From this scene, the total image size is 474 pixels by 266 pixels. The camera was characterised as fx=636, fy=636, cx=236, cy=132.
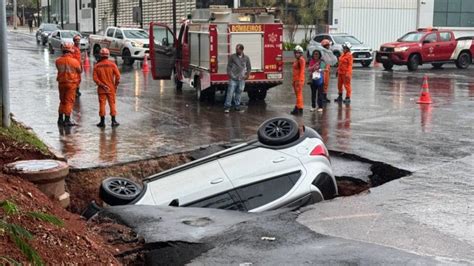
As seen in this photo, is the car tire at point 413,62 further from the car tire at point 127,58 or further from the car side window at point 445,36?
the car tire at point 127,58

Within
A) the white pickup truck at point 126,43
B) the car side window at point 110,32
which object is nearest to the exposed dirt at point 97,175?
the white pickup truck at point 126,43

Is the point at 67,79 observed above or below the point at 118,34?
below

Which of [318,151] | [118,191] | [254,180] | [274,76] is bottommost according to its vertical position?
[118,191]

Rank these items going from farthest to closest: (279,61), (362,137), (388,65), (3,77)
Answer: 1. (388,65)
2. (279,61)
3. (362,137)
4. (3,77)

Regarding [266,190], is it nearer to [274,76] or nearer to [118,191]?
[118,191]

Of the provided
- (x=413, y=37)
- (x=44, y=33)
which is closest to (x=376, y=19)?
(x=413, y=37)

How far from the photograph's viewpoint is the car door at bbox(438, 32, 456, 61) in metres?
31.0

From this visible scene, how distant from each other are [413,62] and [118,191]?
2495 cm

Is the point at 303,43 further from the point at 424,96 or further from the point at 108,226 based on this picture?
the point at 108,226

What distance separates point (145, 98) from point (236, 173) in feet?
37.0

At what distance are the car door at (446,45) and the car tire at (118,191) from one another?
84.9 feet

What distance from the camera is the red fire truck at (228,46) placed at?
1667 centimetres

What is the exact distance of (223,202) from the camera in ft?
23.3

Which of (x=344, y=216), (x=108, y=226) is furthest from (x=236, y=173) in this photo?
(x=108, y=226)
